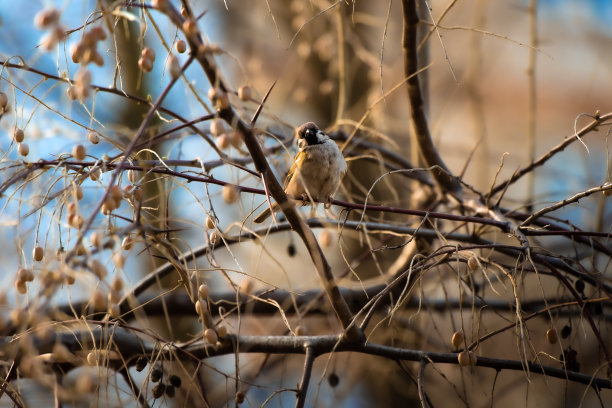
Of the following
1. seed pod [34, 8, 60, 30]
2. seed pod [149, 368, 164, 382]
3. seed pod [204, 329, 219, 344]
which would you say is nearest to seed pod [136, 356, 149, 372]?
seed pod [149, 368, 164, 382]

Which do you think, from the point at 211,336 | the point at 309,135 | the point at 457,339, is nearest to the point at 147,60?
the point at 211,336

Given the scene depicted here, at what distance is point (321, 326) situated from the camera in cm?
523

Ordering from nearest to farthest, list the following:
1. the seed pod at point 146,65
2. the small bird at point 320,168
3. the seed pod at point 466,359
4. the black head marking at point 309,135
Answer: the seed pod at point 146,65 → the seed pod at point 466,359 → the small bird at point 320,168 → the black head marking at point 309,135

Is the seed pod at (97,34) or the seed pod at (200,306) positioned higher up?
the seed pod at (97,34)

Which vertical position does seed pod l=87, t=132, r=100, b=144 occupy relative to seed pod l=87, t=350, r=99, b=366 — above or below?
above

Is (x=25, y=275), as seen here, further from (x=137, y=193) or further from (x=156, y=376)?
(x=156, y=376)

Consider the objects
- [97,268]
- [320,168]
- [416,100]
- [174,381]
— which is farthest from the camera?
[320,168]

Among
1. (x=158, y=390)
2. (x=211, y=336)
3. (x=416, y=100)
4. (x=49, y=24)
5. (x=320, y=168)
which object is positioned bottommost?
(x=158, y=390)

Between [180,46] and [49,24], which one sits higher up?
[180,46]

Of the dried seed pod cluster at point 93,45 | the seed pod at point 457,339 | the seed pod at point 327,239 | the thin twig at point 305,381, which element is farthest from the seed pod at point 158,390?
the dried seed pod cluster at point 93,45

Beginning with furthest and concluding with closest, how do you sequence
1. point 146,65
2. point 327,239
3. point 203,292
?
1. point 203,292
2. point 327,239
3. point 146,65

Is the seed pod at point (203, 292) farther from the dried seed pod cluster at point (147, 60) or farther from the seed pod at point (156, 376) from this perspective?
the dried seed pod cluster at point (147, 60)

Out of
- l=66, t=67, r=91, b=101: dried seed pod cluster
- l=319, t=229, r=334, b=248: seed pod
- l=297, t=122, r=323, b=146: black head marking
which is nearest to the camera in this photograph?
l=66, t=67, r=91, b=101: dried seed pod cluster

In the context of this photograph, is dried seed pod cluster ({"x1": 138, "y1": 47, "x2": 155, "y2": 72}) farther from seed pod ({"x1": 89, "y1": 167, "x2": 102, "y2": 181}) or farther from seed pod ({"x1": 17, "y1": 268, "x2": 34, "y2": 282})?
seed pod ({"x1": 17, "y1": 268, "x2": 34, "y2": 282})
